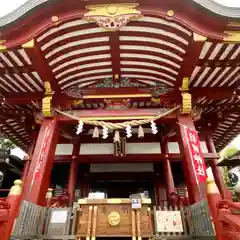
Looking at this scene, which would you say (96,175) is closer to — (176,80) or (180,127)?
(180,127)

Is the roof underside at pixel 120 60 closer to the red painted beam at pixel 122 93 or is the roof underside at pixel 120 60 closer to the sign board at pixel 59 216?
the red painted beam at pixel 122 93

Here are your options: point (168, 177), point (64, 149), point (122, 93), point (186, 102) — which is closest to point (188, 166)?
point (186, 102)

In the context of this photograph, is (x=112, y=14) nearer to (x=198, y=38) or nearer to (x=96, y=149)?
(x=198, y=38)

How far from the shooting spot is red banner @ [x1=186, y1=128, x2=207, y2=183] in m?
5.91

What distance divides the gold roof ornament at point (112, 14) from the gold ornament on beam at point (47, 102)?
2.62 metres

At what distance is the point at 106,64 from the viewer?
23.3ft

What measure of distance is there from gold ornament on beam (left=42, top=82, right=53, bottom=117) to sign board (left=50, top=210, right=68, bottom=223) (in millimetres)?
3052

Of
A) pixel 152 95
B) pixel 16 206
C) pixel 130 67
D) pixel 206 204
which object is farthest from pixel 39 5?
pixel 206 204

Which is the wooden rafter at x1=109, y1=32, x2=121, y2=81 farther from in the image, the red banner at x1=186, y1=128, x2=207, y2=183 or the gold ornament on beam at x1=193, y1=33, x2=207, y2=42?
the red banner at x1=186, y1=128, x2=207, y2=183

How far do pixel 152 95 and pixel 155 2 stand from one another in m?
2.89

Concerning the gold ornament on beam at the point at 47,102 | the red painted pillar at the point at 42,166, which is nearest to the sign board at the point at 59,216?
the red painted pillar at the point at 42,166

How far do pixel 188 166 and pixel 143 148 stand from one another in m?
3.78

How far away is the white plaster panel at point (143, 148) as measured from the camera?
975cm

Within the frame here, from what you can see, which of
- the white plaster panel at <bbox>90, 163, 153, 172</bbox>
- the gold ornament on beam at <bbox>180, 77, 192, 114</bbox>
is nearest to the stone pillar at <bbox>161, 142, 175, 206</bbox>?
the white plaster panel at <bbox>90, 163, 153, 172</bbox>
